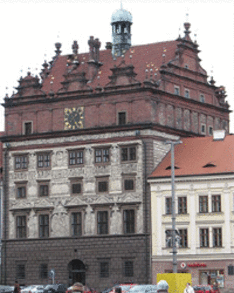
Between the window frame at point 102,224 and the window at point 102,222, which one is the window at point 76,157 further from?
the window at point 102,222

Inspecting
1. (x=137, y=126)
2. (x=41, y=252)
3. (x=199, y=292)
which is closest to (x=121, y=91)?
(x=137, y=126)

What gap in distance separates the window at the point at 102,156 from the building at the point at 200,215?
5079 mm

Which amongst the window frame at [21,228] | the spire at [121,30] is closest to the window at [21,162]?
the window frame at [21,228]

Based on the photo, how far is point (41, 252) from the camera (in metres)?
89.8

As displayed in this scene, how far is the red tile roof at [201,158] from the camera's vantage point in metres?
82.9

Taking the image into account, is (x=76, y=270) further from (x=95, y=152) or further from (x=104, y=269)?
(x=95, y=152)

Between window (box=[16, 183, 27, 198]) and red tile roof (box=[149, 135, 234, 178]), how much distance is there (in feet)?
45.9

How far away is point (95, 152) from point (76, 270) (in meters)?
11.4

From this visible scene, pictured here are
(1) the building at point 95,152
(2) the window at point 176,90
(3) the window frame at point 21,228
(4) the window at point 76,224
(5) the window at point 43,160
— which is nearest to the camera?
(1) the building at point 95,152

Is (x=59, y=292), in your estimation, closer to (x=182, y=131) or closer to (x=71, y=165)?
(x=71, y=165)

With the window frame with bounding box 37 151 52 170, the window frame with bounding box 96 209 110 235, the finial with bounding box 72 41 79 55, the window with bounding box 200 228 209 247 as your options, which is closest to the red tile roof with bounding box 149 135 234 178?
the window with bounding box 200 228 209 247

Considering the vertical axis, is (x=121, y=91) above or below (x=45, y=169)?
above

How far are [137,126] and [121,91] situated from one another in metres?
3.98

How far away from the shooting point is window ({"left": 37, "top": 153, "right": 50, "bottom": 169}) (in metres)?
90.8
